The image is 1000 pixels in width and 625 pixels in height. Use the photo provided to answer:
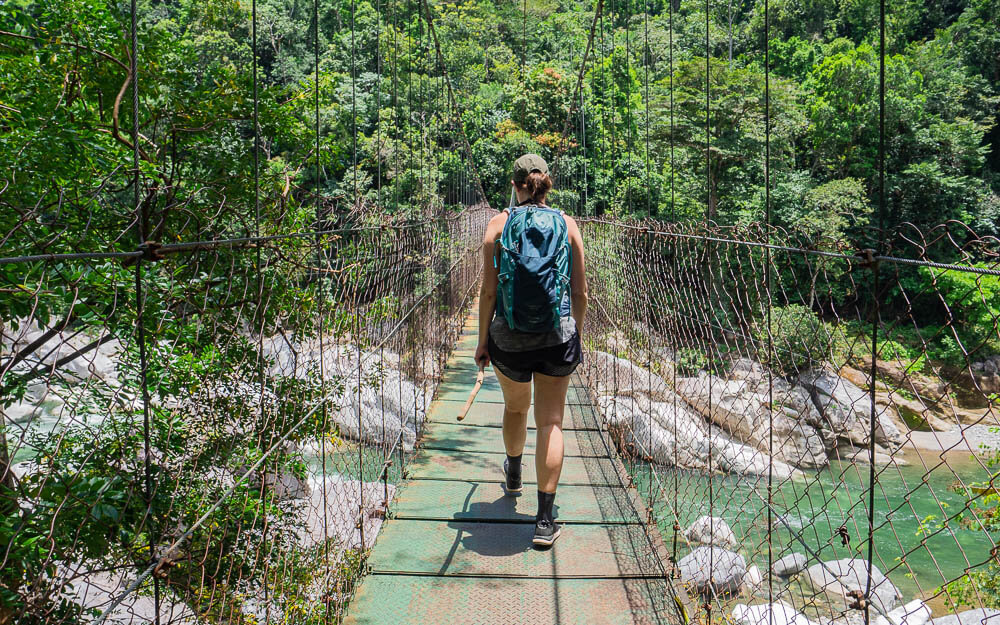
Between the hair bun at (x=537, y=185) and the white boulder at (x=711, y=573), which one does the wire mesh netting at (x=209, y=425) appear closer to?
the hair bun at (x=537, y=185)

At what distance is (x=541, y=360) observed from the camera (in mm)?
2096

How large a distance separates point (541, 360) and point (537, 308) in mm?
187

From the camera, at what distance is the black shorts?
208 centimetres

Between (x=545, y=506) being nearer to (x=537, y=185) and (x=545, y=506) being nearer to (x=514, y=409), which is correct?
(x=514, y=409)

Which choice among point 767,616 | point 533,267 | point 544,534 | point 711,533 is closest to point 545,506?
point 544,534

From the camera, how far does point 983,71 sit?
1980 centimetres

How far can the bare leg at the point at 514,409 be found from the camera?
2.19m

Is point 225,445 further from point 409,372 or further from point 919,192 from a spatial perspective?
point 919,192

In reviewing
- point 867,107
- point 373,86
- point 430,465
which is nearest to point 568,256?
point 430,465

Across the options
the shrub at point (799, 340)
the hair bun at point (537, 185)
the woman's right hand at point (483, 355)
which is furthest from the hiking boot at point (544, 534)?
the hair bun at point (537, 185)

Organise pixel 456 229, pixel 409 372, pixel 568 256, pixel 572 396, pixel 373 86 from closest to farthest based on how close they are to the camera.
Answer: pixel 568 256
pixel 409 372
pixel 572 396
pixel 456 229
pixel 373 86

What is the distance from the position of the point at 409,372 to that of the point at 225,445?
3.36 feet

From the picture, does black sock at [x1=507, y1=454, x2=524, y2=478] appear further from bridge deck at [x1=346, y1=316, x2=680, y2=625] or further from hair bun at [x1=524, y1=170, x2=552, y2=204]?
hair bun at [x1=524, y1=170, x2=552, y2=204]

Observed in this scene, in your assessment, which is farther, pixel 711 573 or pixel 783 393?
pixel 783 393
